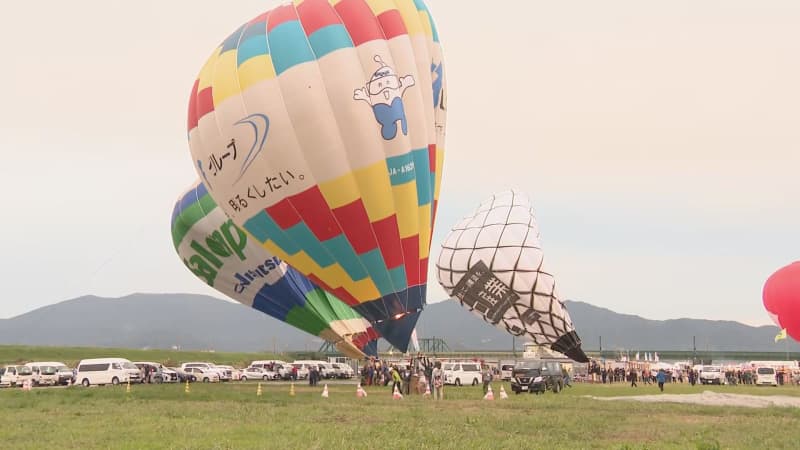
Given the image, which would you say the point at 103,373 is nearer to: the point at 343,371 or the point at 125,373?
the point at 125,373

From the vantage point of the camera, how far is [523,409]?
2581 centimetres

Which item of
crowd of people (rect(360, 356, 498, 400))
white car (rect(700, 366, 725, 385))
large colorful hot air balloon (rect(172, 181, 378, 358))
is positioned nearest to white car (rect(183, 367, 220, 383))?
large colorful hot air balloon (rect(172, 181, 378, 358))

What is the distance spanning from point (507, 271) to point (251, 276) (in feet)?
41.3

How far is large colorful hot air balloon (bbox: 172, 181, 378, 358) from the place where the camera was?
1502 inches

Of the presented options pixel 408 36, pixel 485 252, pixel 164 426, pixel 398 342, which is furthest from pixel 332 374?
pixel 164 426

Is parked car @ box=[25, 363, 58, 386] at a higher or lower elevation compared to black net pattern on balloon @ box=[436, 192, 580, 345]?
lower

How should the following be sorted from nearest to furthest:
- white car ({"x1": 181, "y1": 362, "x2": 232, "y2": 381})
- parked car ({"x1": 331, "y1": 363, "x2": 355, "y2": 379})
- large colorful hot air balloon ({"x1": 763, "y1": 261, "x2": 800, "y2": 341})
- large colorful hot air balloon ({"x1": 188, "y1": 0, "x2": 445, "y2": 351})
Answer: large colorful hot air balloon ({"x1": 188, "y1": 0, "x2": 445, "y2": 351}) → large colorful hot air balloon ({"x1": 763, "y1": 261, "x2": 800, "y2": 341}) → white car ({"x1": 181, "y1": 362, "x2": 232, "y2": 381}) → parked car ({"x1": 331, "y1": 363, "x2": 355, "y2": 379})

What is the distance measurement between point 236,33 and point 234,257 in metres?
13.4

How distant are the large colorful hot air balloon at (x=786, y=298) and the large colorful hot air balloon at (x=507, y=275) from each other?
10.1m

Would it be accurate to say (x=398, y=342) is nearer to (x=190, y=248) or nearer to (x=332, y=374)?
(x=190, y=248)

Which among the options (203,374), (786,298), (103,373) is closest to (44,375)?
(103,373)

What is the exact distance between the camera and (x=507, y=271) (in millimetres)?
42438

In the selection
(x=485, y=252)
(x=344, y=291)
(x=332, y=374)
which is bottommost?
(x=332, y=374)

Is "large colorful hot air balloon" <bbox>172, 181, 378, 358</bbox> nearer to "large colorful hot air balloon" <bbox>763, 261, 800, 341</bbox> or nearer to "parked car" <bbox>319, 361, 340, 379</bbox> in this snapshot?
"large colorful hot air balloon" <bbox>763, 261, 800, 341</bbox>
